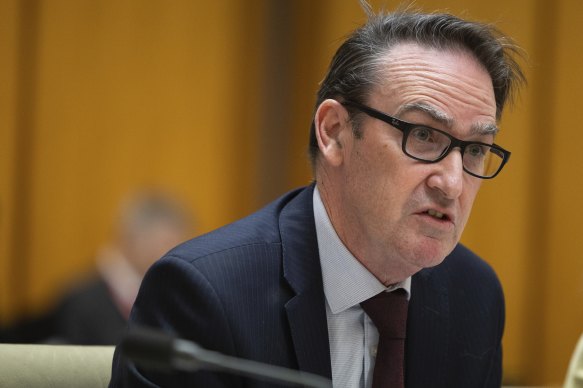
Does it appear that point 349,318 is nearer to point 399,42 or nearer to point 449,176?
point 449,176

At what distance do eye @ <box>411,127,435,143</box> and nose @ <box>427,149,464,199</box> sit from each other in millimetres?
53

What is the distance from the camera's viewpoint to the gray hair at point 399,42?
6.42 feet

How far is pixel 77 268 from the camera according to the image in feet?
15.8

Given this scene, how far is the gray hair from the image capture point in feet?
6.42

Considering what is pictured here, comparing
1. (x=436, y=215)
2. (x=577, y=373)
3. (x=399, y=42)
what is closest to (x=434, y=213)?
(x=436, y=215)

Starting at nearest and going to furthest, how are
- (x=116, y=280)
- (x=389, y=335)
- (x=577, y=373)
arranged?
(x=389, y=335)
(x=577, y=373)
(x=116, y=280)

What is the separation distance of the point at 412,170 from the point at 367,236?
188 mm

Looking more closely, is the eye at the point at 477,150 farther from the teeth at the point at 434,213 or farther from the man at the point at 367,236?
the teeth at the point at 434,213

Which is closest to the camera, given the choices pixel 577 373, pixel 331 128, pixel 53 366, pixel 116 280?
pixel 53 366

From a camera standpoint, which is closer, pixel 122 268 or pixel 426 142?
pixel 426 142

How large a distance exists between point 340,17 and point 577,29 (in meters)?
1.32

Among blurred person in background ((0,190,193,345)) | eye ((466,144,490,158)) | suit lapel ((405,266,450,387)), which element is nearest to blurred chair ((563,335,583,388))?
suit lapel ((405,266,450,387))

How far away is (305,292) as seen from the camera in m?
1.85

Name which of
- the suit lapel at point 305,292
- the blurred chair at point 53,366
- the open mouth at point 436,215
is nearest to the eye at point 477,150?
the open mouth at point 436,215
